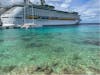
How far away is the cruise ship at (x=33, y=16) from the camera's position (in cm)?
4216

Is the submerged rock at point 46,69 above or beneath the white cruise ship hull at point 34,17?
beneath

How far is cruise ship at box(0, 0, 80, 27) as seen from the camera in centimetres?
4216

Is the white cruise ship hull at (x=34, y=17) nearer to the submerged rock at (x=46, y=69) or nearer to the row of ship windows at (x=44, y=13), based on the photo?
the row of ship windows at (x=44, y=13)

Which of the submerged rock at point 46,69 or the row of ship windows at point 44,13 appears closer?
the submerged rock at point 46,69

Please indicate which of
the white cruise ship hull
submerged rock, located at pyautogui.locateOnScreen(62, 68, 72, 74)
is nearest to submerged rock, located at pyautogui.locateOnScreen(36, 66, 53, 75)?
submerged rock, located at pyautogui.locateOnScreen(62, 68, 72, 74)

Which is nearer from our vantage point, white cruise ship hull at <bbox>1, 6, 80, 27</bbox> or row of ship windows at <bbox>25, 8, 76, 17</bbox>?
white cruise ship hull at <bbox>1, 6, 80, 27</bbox>

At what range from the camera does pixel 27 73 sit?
17.8 feet

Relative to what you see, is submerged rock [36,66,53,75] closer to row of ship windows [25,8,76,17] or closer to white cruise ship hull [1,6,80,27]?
white cruise ship hull [1,6,80,27]

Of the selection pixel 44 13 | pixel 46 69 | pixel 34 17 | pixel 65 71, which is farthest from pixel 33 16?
pixel 65 71

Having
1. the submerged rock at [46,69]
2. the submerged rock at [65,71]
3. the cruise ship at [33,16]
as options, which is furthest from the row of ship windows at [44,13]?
the submerged rock at [65,71]

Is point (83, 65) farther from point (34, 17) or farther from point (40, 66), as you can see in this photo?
point (34, 17)

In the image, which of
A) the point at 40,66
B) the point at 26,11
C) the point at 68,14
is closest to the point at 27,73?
the point at 40,66

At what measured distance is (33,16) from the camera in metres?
47.6

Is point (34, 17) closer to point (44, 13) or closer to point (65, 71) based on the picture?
point (44, 13)
